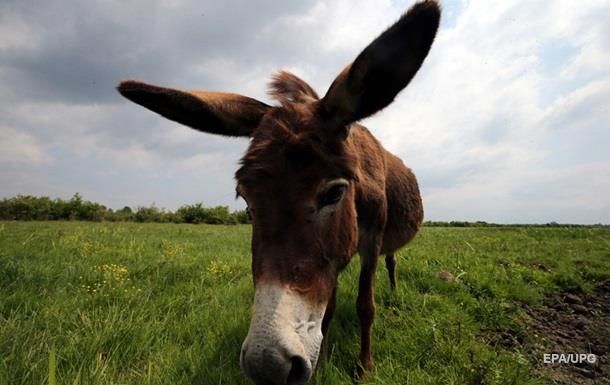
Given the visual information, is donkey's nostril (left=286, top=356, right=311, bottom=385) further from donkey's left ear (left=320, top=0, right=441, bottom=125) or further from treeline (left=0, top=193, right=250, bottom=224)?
treeline (left=0, top=193, right=250, bottom=224)

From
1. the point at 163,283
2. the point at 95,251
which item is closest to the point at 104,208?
the point at 95,251

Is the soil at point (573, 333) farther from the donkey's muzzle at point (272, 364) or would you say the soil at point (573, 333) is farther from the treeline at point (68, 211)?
the treeline at point (68, 211)

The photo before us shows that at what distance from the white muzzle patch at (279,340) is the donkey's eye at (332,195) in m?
0.62

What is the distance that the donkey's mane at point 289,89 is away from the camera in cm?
305

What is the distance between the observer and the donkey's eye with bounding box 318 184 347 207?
2.36 meters

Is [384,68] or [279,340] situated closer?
[279,340]

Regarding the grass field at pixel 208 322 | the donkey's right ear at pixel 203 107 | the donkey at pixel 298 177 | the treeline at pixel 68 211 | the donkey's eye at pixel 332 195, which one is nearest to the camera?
the donkey at pixel 298 177

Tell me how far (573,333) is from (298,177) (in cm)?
460

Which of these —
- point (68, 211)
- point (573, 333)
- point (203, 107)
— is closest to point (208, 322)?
point (203, 107)

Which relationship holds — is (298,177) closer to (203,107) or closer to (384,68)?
(384,68)

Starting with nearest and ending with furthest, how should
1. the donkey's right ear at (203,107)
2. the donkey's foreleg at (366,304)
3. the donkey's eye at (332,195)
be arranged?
the donkey's eye at (332,195), the donkey's right ear at (203,107), the donkey's foreleg at (366,304)

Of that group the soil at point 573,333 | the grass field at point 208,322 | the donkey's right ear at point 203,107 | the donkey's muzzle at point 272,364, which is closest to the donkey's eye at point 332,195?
the donkey's muzzle at point 272,364

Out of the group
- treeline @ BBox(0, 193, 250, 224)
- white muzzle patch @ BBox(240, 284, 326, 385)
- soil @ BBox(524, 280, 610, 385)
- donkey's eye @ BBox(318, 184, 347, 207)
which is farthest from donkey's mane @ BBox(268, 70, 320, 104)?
treeline @ BBox(0, 193, 250, 224)

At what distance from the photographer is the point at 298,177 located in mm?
2248
